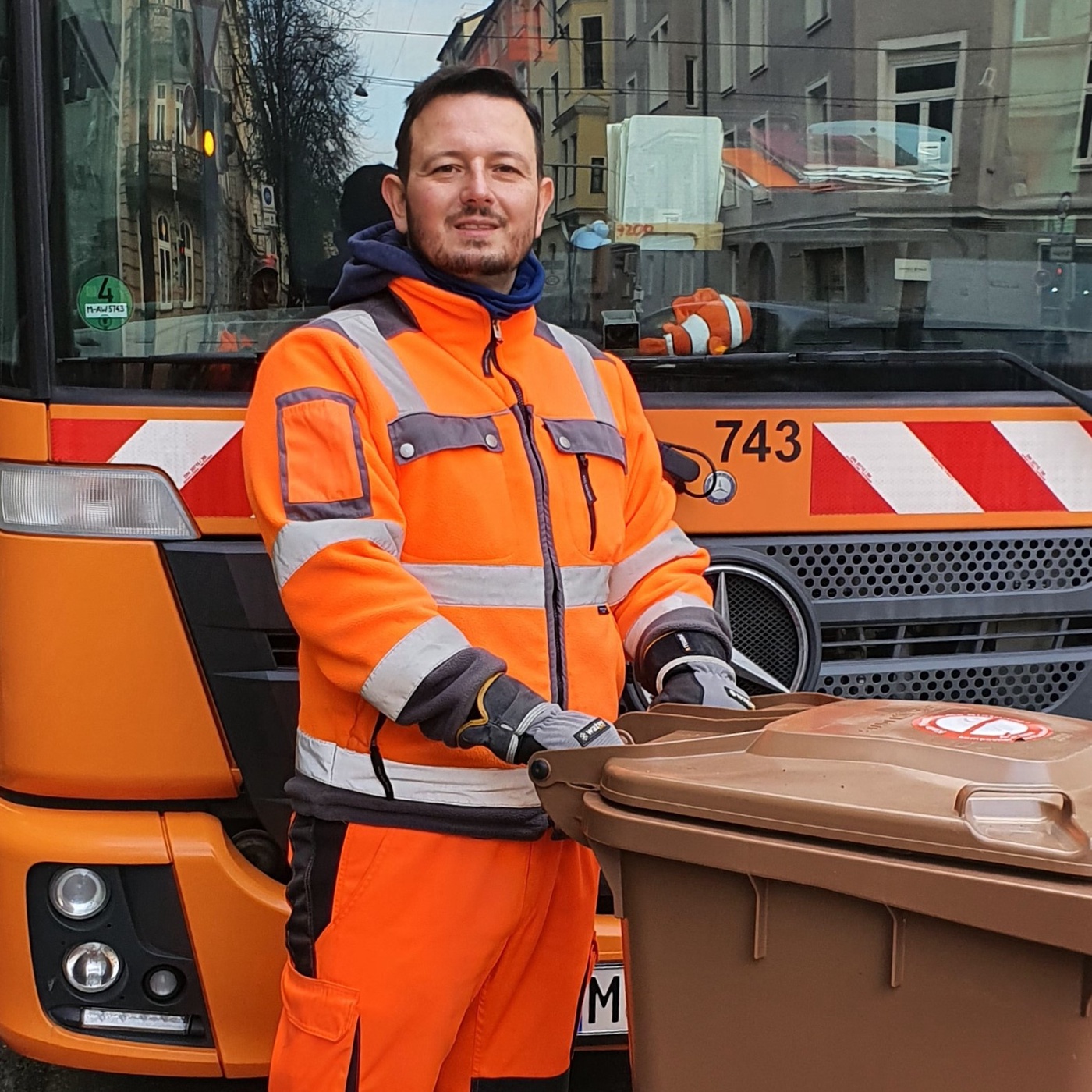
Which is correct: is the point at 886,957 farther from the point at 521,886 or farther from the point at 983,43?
the point at 983,43

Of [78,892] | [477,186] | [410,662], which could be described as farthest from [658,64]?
[78,892]

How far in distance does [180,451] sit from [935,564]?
1.43 meters

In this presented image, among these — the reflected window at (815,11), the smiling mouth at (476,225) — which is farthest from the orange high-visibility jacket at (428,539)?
the reflected window at (815,11)

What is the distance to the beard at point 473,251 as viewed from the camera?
6.43ft

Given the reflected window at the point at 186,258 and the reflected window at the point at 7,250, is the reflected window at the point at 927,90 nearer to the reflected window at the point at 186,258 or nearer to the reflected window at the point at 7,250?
the reflected window at the point at 186,258

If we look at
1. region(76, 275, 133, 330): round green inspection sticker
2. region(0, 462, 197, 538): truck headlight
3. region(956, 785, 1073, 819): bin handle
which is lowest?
region(956, 785, 1073, 819): bin handle

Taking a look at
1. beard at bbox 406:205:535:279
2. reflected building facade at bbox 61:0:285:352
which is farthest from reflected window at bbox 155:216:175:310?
beard at bbox 406:205:535:279

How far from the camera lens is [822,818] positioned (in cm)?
144

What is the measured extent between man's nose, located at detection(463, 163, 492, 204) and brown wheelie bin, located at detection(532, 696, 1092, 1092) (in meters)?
0.85

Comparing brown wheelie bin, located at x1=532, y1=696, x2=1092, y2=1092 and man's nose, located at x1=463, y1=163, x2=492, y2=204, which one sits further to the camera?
man's nose, located at x1=463, y1=163, x2=492, y2=204

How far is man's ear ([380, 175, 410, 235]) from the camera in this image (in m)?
2.06

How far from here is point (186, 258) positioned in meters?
2.30

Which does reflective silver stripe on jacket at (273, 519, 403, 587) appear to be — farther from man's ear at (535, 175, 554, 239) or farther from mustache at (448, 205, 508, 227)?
man's ear at (535, 175, 554, 239)

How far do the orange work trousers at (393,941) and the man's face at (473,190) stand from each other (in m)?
0.86
